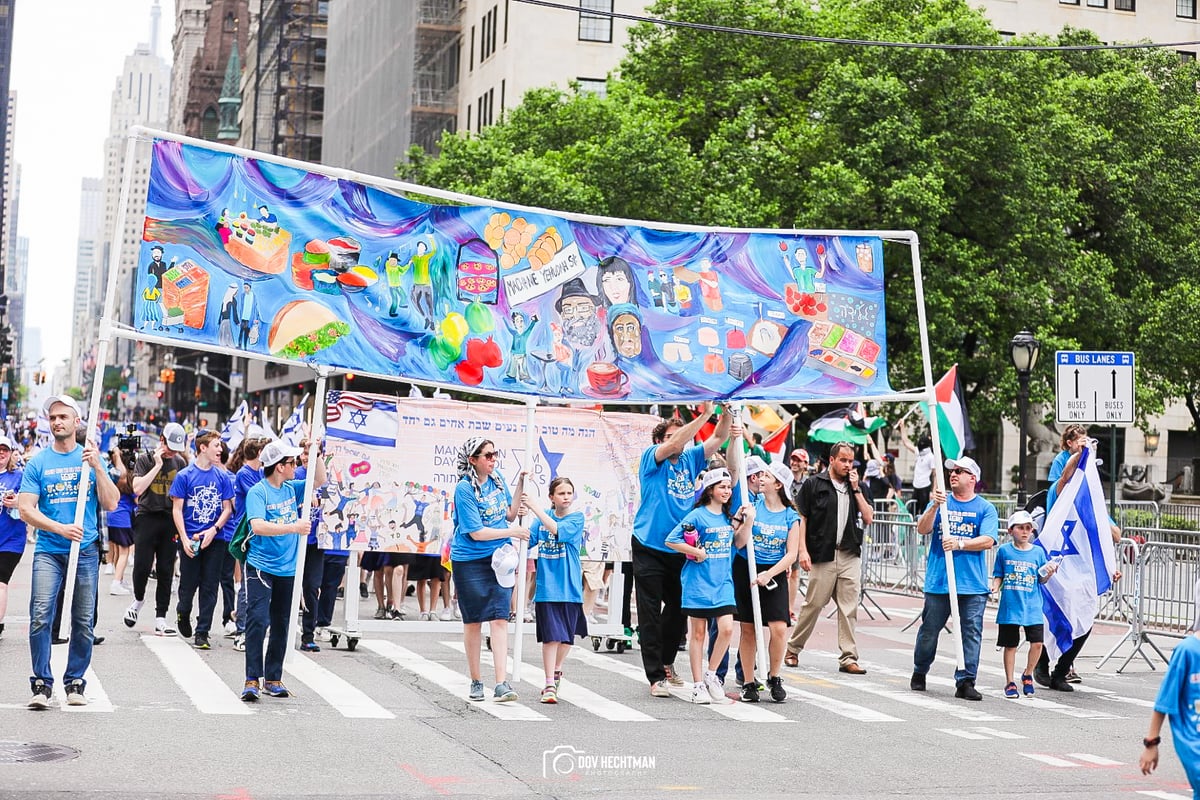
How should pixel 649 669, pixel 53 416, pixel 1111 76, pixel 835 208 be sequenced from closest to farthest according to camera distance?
1. pixel 53 416
2. pixel 649 669
3. pixel 835 208
4. pixel 1111 76

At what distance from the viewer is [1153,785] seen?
902 centimetres

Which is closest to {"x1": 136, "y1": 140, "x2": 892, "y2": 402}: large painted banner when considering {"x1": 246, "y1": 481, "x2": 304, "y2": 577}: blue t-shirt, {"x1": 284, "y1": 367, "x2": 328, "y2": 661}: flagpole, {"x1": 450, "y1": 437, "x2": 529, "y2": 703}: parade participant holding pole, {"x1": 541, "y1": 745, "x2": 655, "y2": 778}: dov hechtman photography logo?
{"x1": 284, "y1": 367, "x2": 328, "y2": 661}: flagpole

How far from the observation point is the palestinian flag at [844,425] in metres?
25.6

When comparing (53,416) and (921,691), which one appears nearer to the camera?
(53,416)

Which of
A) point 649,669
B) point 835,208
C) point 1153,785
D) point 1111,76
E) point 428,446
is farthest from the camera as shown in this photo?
point 1111,76

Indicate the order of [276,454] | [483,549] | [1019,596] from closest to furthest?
[483,549]
[276,454]
[1019,596]

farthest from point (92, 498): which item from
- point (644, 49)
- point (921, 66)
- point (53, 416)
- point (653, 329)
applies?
point (644, 49)

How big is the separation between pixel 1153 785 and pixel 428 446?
7162mm

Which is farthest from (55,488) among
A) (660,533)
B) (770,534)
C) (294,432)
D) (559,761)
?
(770,534)

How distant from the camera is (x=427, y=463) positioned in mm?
13969

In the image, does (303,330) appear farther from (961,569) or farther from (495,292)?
(961,569)

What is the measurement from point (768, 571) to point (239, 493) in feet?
17.7

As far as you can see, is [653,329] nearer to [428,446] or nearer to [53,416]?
[428,446]

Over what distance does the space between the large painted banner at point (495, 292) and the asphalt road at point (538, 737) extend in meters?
2.61
